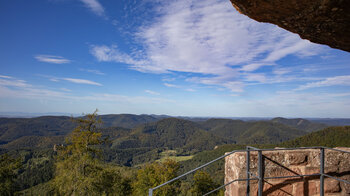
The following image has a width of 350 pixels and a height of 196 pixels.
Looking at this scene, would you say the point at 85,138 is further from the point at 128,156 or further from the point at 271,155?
the point at 128,156

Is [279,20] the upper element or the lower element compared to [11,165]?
upper

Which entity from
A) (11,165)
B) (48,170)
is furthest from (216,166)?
(11,165)

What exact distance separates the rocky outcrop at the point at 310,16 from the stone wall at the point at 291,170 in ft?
6.61

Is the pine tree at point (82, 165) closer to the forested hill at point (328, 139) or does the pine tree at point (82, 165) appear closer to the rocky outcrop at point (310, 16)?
the rocky outcrop at point (310, 16)

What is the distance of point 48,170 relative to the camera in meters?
75.2

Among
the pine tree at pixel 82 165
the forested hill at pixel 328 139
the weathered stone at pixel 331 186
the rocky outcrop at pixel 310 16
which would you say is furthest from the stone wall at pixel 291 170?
the forested hill at pixel 328 139

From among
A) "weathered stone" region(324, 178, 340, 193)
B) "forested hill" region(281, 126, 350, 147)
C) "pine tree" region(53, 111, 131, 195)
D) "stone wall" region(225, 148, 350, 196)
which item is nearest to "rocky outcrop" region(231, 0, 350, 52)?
"stone wall" region(225, 148, 350, 196)

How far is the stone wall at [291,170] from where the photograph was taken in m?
3.16

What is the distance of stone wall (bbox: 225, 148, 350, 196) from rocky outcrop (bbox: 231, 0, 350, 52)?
202cm

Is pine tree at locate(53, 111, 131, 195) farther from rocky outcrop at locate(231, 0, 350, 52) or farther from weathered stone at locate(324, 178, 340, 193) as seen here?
rocky outcrop at locate(231, 0, 350, 52)

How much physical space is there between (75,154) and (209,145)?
7524 inches

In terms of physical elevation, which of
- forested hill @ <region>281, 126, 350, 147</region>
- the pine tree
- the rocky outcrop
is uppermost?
the rocky outcrop

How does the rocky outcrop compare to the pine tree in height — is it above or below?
above

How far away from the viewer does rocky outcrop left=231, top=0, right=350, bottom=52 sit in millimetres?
2396
